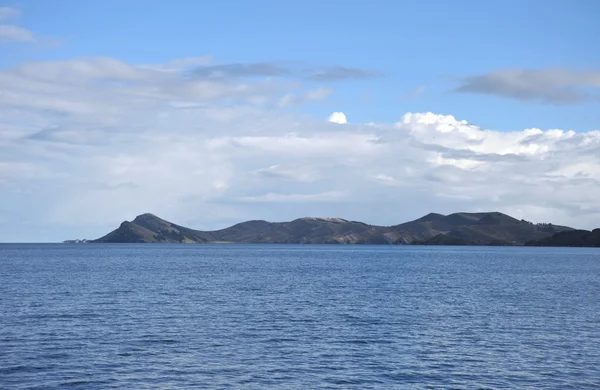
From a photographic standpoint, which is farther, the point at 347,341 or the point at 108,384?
the point at 347,341

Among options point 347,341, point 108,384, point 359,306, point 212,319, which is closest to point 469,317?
point 359,306

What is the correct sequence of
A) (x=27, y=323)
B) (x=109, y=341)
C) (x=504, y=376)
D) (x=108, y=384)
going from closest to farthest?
(x=108, y=384), (x=504, y=376), (x=109, y=341), (x=27, y=323)

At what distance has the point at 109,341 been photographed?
55531 mm

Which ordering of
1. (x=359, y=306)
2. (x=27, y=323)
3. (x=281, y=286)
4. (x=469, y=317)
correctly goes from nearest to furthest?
(x=27, y=323), (x=469, y=317), (x=359, y=306), (x=281, y=286)

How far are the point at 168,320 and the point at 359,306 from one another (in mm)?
25607

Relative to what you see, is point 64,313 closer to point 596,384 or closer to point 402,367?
point 402,367

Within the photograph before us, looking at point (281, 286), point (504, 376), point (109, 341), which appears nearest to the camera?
point (504, 376)

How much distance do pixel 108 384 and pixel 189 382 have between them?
4967mm

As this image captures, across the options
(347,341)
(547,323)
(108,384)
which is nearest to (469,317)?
(547,323)

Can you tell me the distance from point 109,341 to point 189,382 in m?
16.3

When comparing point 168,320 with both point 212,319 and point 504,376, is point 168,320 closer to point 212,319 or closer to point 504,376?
point 212,319

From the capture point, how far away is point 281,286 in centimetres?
11444

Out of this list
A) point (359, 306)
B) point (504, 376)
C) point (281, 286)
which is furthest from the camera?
point (281, 286)

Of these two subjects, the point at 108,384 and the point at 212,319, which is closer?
the point at 108,384
